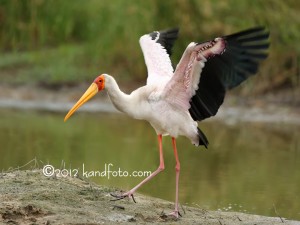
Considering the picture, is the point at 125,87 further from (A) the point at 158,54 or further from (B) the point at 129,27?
(A) the point at 158,54

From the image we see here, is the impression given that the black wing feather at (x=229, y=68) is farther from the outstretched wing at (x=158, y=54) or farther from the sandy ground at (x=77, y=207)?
the sandy ground at (x=77, y=207)

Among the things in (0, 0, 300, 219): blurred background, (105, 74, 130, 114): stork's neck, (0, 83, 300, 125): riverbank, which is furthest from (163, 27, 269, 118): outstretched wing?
(0, 83, 300, 125): riverbank

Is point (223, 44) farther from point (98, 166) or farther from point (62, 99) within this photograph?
point (62, 99)

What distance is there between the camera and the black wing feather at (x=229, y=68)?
5.99m

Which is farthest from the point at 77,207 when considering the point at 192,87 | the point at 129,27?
the point at 129,27

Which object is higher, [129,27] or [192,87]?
[129,27]

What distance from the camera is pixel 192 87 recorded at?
6555 mm

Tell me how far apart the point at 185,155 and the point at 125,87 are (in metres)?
4.77

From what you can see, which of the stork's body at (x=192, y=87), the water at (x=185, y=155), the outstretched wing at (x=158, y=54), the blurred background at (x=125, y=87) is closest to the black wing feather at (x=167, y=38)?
the outstretched wing at (x=158, y=54)

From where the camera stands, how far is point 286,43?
14109mm

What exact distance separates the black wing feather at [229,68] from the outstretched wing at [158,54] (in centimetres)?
56

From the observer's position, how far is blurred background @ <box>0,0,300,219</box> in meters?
10.1

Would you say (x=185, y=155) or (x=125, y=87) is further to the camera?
(x=125, y=87)

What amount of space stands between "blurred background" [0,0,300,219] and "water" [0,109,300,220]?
0.02m
